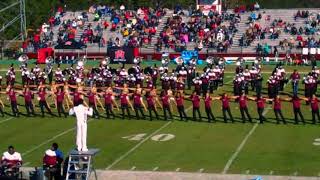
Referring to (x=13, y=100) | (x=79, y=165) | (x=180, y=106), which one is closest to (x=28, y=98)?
(x=13, y=100)

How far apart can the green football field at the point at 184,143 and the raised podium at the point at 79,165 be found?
9.11 feet

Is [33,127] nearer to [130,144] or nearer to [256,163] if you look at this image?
[130,144]

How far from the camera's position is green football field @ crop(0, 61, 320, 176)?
20969 mm

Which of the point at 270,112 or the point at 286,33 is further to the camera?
the point at 286,33

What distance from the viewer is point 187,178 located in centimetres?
1933

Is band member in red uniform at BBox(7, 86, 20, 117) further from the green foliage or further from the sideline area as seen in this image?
the green foliage

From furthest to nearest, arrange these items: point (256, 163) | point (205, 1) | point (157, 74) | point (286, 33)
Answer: point (205, 1) → point (286, 33) → point (157, 74) → point (256, 163)

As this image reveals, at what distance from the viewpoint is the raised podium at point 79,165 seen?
1780 cm

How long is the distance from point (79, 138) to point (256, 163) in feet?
16.7

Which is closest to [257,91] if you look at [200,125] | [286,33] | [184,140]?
[200,125]

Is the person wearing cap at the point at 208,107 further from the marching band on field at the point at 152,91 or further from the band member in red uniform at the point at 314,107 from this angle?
the band member in red uniform at the point at 314,107

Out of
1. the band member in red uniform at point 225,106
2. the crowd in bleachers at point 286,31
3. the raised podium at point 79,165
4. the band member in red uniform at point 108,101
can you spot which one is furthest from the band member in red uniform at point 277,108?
the crowd in bleachers at point 286,31

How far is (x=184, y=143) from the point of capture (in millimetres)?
23953

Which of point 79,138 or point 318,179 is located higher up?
point 79,138
